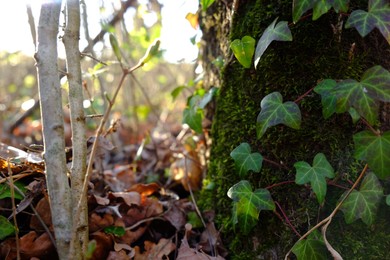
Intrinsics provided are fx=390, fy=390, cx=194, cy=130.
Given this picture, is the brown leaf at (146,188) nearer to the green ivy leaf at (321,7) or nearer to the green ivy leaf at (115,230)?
the green ivy leaf at (115,230)

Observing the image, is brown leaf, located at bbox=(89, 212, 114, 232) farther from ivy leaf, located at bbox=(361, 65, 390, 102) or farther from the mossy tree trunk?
ivy leaf, located at bbox=(361, 65, 390, 102)

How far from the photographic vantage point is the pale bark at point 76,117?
4.32ft

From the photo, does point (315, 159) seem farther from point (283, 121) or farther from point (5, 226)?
point (5, 226)

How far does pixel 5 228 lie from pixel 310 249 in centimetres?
107

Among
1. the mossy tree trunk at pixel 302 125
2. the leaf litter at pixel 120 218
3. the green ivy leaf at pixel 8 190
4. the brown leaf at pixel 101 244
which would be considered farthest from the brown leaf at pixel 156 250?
the green ivy leaf at pixel 8 190

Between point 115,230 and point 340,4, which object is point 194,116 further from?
point 340,4

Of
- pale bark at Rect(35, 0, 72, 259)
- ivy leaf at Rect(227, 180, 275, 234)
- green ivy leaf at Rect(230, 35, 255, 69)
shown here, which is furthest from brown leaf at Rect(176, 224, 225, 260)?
green ivy leaf at Rect(230, 35, 255, 69)

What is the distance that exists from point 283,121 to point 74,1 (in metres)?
0.81

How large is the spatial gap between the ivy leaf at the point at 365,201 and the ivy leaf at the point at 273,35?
54 centimetres

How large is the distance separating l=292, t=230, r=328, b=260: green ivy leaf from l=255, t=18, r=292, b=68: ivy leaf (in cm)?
64

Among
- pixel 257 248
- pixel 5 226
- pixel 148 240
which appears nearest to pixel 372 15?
pixel 257 248

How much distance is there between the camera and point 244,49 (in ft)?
4.73

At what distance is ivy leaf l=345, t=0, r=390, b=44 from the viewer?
1.19 metres

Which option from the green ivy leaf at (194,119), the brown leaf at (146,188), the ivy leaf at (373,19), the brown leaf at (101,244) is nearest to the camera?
the ivy leaf at (373,19)
